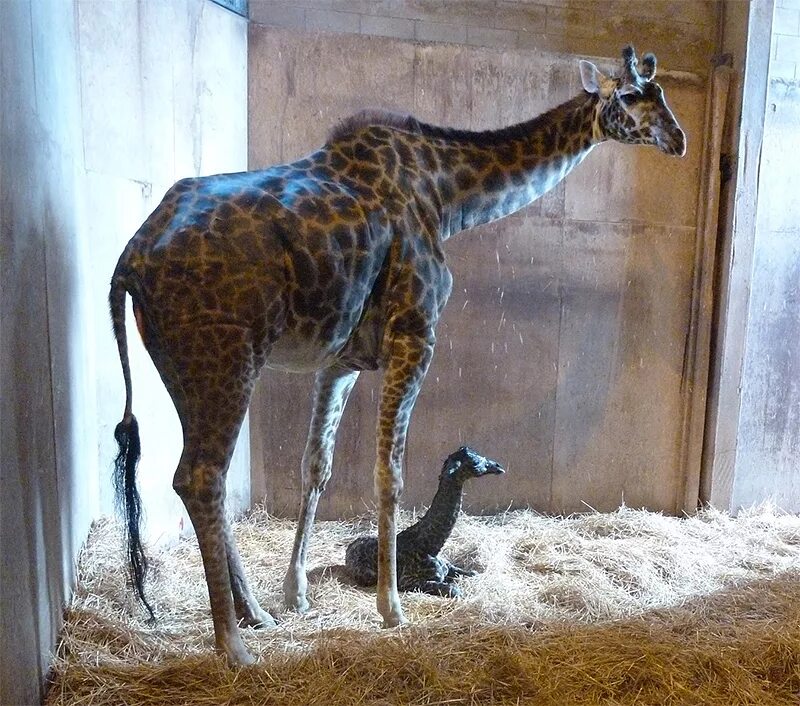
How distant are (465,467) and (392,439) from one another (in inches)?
28.7

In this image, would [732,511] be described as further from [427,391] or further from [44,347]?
[44,347]

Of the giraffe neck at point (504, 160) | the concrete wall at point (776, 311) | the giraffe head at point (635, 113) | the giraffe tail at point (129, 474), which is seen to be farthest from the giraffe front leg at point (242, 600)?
the concrete wall at point (776, 311)

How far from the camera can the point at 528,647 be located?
245 cm

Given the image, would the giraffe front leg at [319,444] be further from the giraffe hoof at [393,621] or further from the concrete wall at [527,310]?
the concrete wall at [527,310]

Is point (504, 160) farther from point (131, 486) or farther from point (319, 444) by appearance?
point (131, 486)

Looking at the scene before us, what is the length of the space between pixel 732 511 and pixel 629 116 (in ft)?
9.99

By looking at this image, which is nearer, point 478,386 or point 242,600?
point 242,600

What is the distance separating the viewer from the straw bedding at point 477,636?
7.18 ft

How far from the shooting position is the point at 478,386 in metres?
4.33

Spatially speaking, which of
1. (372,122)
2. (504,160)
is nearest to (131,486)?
(372,122)

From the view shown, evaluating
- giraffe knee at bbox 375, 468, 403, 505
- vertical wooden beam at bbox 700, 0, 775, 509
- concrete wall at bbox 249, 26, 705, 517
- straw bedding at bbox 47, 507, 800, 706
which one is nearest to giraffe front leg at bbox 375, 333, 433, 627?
giraffe knee at bbox 375, 468, 403, 505

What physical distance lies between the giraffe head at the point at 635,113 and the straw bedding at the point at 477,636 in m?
2.17

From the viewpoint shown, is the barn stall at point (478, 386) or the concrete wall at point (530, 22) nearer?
the barn stall at point (478, 386)

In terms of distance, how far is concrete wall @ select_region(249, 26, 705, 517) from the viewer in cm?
398
